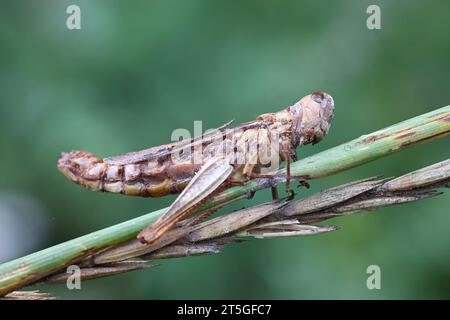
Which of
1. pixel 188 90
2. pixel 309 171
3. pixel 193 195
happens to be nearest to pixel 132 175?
pixel 193 195

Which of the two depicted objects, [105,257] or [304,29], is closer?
[105,257]

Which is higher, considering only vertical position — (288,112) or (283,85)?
(283,85)

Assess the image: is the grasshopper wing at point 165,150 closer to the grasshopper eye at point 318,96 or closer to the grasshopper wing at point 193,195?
the grasshopper wing at point 193,195

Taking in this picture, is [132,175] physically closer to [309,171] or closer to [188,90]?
[188,90]

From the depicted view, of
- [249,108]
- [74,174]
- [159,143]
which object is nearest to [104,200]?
[159,143]

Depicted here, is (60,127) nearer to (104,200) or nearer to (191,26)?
(104,200)

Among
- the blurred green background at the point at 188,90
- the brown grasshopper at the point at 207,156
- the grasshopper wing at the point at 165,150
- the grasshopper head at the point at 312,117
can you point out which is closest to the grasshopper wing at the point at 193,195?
the brown grasshopper at the point at 207,156
